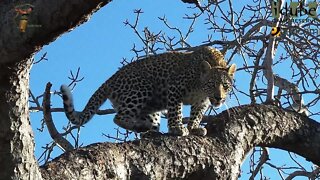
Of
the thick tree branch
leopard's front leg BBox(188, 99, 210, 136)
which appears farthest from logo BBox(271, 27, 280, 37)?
the thick tree branch

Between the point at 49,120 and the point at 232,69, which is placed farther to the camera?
the point at 232,69

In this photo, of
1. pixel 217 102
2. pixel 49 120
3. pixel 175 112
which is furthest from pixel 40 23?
pixel 217 102

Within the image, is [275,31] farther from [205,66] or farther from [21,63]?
[21,63]

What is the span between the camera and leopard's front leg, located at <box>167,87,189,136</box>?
18.7 feet

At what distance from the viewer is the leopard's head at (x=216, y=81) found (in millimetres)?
6164

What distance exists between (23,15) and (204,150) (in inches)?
77.8

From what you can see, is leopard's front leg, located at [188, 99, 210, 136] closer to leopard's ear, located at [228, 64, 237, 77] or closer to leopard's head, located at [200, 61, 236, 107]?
leopard's head, located at [200, 61, 236, 107]

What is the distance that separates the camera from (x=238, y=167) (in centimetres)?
439

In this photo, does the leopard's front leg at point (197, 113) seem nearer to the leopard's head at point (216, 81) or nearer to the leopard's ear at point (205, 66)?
the leopard's head at point (216, 81)

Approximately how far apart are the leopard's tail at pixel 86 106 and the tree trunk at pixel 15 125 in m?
2.83

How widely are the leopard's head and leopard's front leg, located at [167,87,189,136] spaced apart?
11.8 inches

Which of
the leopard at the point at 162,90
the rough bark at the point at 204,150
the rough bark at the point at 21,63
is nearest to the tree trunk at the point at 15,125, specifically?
the rough bark at the point at 21,63

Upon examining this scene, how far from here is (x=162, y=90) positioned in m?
6.39

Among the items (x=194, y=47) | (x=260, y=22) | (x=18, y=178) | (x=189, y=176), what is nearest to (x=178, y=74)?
(x=194, y=47)
